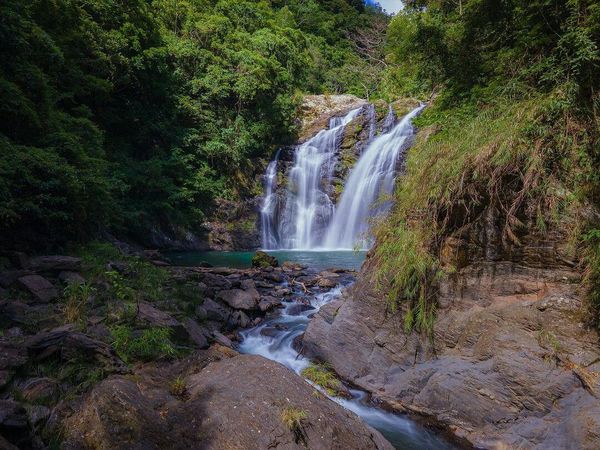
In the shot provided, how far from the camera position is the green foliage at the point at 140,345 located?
13.5 feet

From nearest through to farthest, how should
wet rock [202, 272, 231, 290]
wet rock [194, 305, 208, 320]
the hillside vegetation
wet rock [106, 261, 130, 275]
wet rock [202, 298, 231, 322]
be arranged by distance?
the hillside vegetation
wet rock [194, 305, 208, 320]
wet rock [202, 298, 231, 322]
wet rock [106, 261, 130, 275]
wet rock [202, 272, 231, 290]

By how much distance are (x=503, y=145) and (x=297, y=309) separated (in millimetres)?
5602

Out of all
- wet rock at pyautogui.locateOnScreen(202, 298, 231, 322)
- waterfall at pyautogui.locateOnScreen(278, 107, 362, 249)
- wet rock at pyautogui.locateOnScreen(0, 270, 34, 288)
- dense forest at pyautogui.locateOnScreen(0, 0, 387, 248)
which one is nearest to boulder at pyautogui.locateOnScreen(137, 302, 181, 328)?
wet rock at pyautogui.locateOnScreen(202, 298, 231, 322)

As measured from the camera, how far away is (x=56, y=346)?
3596 mm

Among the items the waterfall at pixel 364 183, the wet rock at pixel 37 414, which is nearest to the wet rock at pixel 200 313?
the wet rock at pixel 37 414

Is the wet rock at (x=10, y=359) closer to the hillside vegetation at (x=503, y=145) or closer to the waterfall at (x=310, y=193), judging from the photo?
the hillside vegetation at (x=503, y=145)

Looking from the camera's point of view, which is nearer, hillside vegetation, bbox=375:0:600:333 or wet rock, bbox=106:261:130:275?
hillside vegetation, bbox=375:0:600:333

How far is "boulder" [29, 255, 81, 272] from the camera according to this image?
640 centimetres

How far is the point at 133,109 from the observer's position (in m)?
20.4

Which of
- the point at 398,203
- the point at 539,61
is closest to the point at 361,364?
the point at 398,203

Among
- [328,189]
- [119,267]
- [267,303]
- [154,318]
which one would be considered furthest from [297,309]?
[328,189]

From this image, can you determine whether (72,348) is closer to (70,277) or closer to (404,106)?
(70,277)

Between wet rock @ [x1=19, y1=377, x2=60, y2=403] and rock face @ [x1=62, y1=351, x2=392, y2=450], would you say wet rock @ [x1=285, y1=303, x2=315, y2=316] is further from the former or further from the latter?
wet rock @ [x1=19, y1=377, x2=60, y2=403]

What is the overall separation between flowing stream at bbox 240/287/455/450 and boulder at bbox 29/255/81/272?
3400 mm
